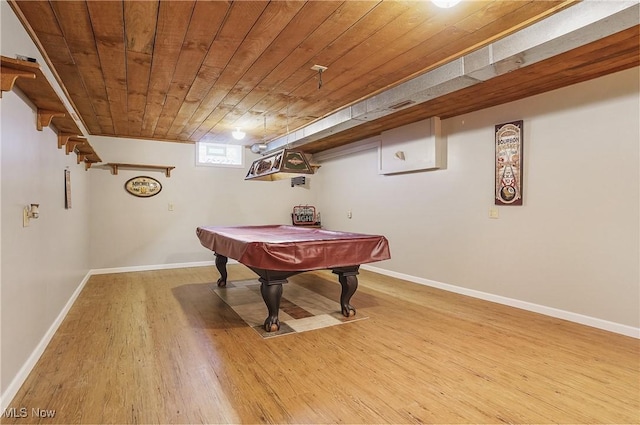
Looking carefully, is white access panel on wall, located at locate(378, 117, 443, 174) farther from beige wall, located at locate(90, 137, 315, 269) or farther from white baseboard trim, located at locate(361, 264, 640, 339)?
beige wall, located at locate(90, 137, 315, 269)

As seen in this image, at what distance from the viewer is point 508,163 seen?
384 cm

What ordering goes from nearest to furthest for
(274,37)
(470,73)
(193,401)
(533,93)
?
(193,401) → (274,37) → (470,73) → (533,93)

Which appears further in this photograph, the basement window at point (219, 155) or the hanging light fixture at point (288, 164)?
the basement window at point (219, 155)

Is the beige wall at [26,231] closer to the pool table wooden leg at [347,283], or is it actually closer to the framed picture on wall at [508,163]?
the pool table wooden leg at [347,283]

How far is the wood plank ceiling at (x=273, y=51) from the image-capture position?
2184 millimetres

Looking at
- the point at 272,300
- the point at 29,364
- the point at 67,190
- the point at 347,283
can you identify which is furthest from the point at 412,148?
the point at 29,364

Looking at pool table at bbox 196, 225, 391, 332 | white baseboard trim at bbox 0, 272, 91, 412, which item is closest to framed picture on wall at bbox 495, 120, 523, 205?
pool table at bbox 196, 225, 391, 332

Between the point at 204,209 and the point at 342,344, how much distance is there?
15.1 ft

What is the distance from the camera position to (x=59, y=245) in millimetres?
3291

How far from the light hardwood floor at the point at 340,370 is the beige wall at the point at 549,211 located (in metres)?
0.43

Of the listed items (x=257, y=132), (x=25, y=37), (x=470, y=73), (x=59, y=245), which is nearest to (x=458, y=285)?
(x=470, y=73)

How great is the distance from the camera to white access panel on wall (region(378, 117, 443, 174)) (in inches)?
179

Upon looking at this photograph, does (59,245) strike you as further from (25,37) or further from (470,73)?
(470,73)

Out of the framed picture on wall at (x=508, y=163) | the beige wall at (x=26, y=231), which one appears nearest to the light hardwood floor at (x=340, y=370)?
the beige wall at (x=26, y=231)
